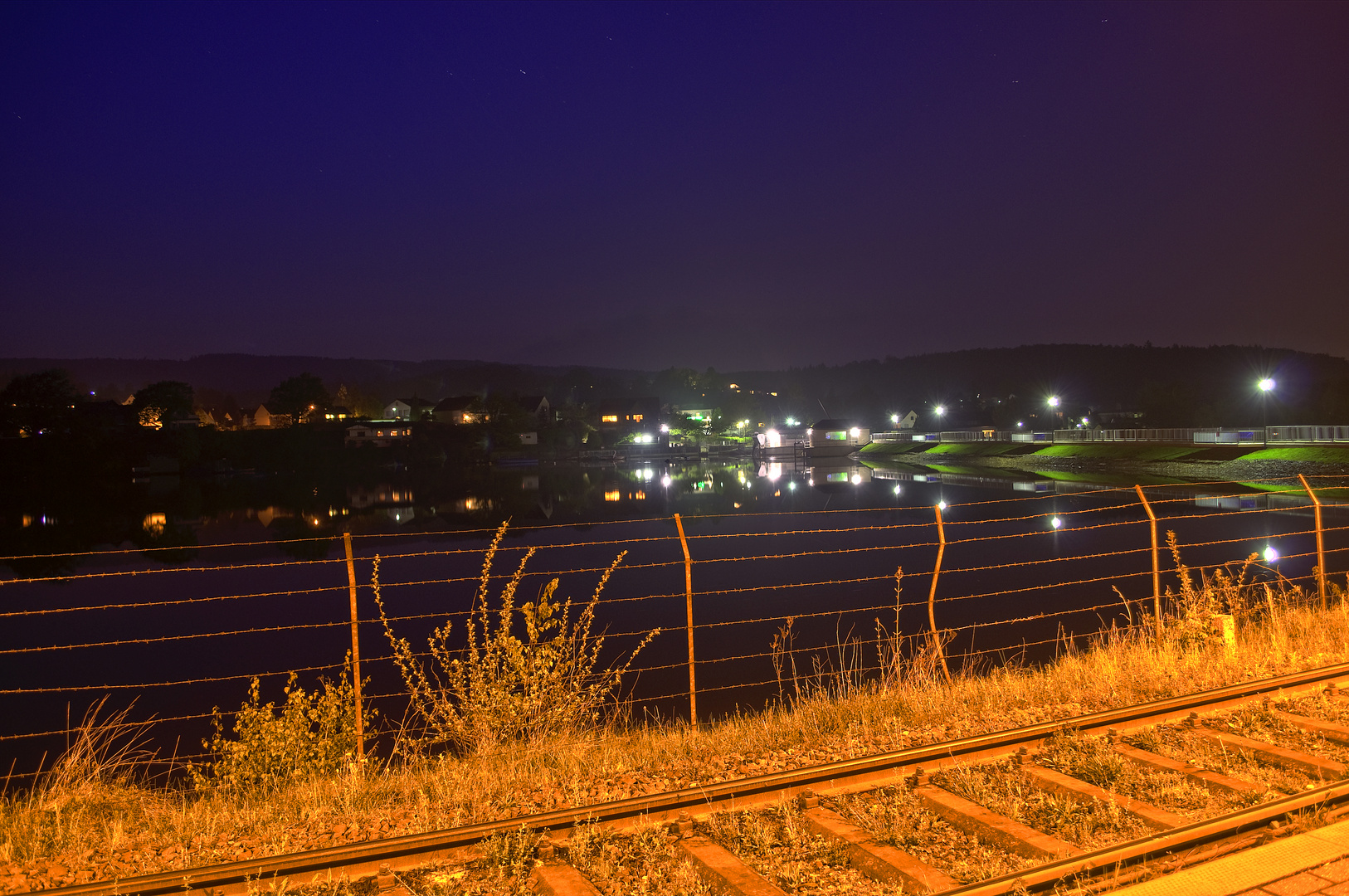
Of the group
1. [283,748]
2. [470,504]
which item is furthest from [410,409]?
[283,748]

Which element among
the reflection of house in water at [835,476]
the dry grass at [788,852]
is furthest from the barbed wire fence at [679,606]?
the reflection of house in water at [835,476]

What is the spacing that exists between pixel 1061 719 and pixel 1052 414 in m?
119

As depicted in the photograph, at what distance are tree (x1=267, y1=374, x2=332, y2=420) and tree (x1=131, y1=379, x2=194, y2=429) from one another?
2144 centimetres

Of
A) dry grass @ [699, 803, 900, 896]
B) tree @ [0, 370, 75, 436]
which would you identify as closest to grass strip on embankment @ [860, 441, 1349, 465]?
dry grass @ [699, 803, 900, 896]

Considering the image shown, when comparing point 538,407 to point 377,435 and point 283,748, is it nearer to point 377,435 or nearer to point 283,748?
point 377,435

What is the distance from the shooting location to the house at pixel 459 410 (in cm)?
11069

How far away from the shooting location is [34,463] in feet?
228

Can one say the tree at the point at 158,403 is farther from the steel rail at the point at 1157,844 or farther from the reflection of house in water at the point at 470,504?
the steel rail at the point at 1157,844

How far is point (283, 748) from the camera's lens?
19.7ft

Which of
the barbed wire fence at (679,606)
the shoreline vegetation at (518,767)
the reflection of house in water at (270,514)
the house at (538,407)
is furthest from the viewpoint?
the house at (538,407)

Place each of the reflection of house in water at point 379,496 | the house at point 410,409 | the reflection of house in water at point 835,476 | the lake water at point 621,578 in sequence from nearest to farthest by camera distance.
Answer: the lake water at point 621,578 → the reflection of house in water at point 379,496 → the reflection of house in water at point 835,476 → the house at point 410,409

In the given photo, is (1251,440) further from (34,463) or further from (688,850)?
(34,463)

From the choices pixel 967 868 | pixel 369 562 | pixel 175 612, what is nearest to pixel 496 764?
pixel 967 868

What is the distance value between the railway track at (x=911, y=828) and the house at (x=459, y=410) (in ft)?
349
